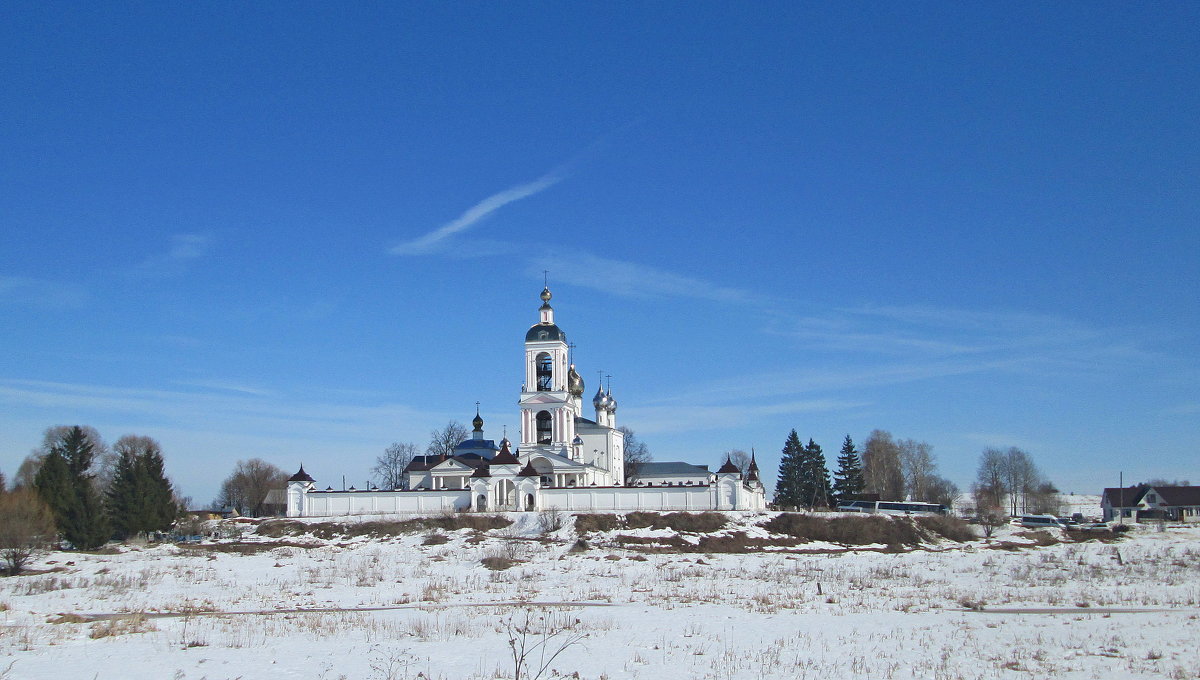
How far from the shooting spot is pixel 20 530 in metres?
33.9

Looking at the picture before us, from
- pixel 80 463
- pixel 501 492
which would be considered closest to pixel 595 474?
pixel 501 492

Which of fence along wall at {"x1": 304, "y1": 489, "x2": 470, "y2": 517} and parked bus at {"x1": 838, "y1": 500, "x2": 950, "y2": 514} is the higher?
fence along wall at {"x1": 304, "y1": 489, "x2": 470, "y2": 517}

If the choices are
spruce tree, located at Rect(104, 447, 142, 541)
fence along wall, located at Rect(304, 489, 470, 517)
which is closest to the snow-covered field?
spruce tree, located at Rect(104, 447, 142, 541)

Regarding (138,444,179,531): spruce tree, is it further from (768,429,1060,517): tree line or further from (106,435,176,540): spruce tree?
(768,429,1060,517): tree line

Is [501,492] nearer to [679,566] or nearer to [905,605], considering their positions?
[679,566]

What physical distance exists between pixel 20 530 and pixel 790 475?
215ft

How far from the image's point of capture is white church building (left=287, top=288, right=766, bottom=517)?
203 feet

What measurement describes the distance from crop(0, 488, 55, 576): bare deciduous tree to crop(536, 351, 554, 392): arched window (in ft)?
138

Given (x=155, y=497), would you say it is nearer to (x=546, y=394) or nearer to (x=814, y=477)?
(x=546, y=394)

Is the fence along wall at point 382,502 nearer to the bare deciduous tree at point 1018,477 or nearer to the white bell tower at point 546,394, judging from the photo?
the white bell tower at point 546,394

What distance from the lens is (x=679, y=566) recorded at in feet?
122

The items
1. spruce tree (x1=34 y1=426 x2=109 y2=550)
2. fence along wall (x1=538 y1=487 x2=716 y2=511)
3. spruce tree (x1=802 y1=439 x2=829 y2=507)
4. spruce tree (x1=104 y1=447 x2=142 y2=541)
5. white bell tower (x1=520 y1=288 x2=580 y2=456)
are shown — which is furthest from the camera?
spruce tree (x1=802 y1=439 x2=829 y2=507)

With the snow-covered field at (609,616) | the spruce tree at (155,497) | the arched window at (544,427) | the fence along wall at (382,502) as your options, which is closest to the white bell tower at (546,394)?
the arched window at (544,427)

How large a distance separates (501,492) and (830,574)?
33.4m
